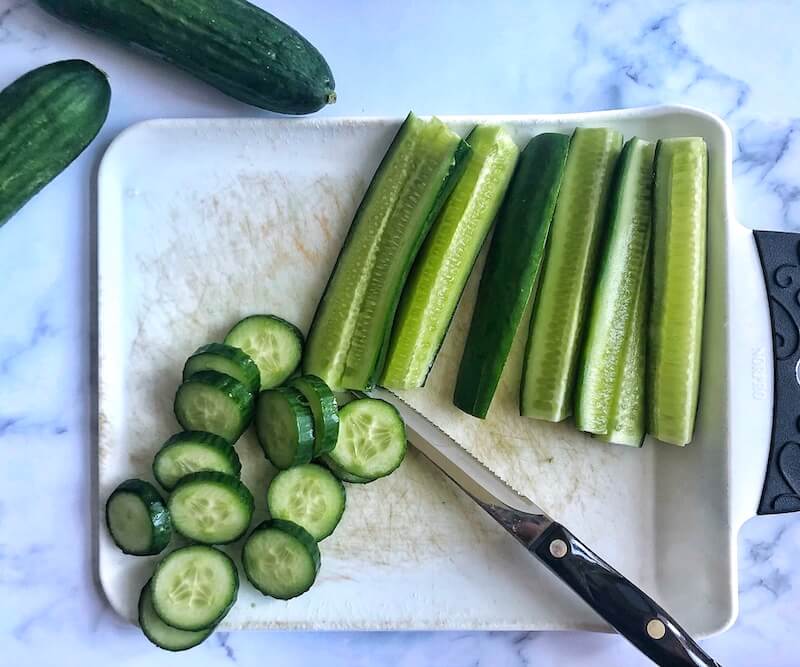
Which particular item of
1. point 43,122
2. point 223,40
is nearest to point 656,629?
point 223,40

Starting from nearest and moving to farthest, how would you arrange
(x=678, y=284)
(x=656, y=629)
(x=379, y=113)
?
(x=656, y=629) → (x=678, y=284) → (x=379, y=113)

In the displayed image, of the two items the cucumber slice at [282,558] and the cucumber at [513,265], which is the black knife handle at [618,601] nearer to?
the cucumber at [513,265]

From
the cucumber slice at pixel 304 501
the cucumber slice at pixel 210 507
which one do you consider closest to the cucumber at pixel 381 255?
the cucumber slice at pixel 304 501

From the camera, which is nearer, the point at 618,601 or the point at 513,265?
the point at 618,601

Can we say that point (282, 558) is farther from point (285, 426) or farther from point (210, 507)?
point (285, 426)

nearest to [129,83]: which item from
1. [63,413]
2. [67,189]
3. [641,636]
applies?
[67,189]

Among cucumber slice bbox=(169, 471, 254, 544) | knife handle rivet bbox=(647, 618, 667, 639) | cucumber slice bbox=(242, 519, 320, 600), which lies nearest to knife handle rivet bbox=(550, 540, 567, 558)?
knife handle rivet bbox=(647, 618, 667, 639)

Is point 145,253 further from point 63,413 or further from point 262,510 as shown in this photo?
point 262,510

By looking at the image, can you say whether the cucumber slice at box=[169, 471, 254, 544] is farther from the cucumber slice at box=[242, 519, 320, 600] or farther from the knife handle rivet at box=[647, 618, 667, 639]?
the knife handle rivet at box=[647, 618, 667, 639]

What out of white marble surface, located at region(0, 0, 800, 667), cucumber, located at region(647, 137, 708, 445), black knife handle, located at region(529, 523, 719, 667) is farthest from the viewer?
white marble surface, located at region(0, 0, 800, 667)
